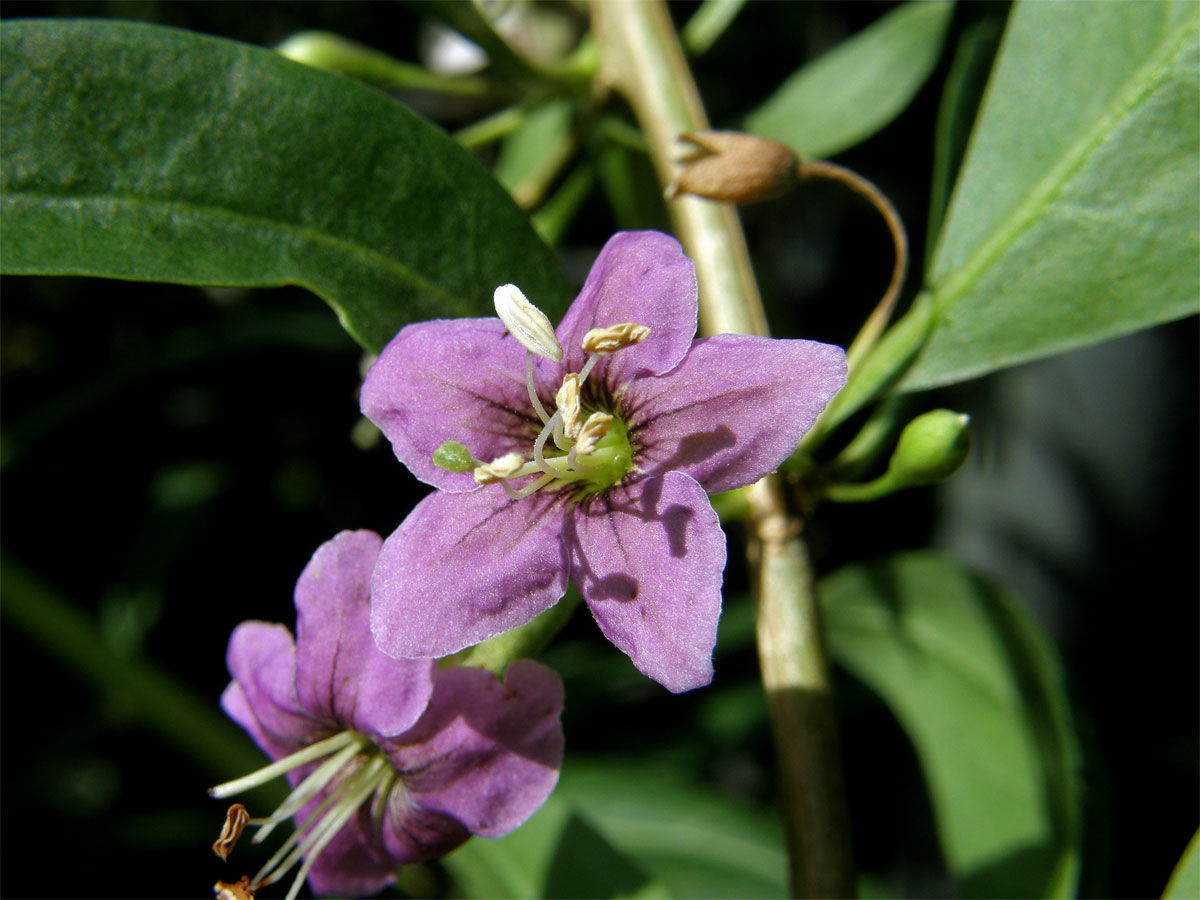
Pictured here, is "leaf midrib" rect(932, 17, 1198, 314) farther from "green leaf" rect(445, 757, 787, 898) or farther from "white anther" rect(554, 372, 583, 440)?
"green leaf" rect(445, 757, 787, 898)

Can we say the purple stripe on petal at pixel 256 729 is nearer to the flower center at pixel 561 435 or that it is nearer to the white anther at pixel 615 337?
the flower center at pixel 561 435

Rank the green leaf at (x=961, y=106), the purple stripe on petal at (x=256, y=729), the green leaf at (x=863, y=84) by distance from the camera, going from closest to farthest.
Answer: the purple stripe on petal at (x=256, y=729) → the green leaf at (x=961, y=106) → the green leaf at (x=863, y=84)

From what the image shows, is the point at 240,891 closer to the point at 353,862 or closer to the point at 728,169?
the point at 353,862

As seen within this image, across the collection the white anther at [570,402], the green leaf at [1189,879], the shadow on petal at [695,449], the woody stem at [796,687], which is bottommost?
the green leaf at [1189,879]

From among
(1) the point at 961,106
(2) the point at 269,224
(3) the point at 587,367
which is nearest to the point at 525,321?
(3) the point at 587,367

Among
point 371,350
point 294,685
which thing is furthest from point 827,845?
point 371,350

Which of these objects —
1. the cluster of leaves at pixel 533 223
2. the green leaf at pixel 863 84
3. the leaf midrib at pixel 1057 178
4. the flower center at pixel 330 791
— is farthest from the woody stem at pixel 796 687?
the green leaf at pixel 863 84
